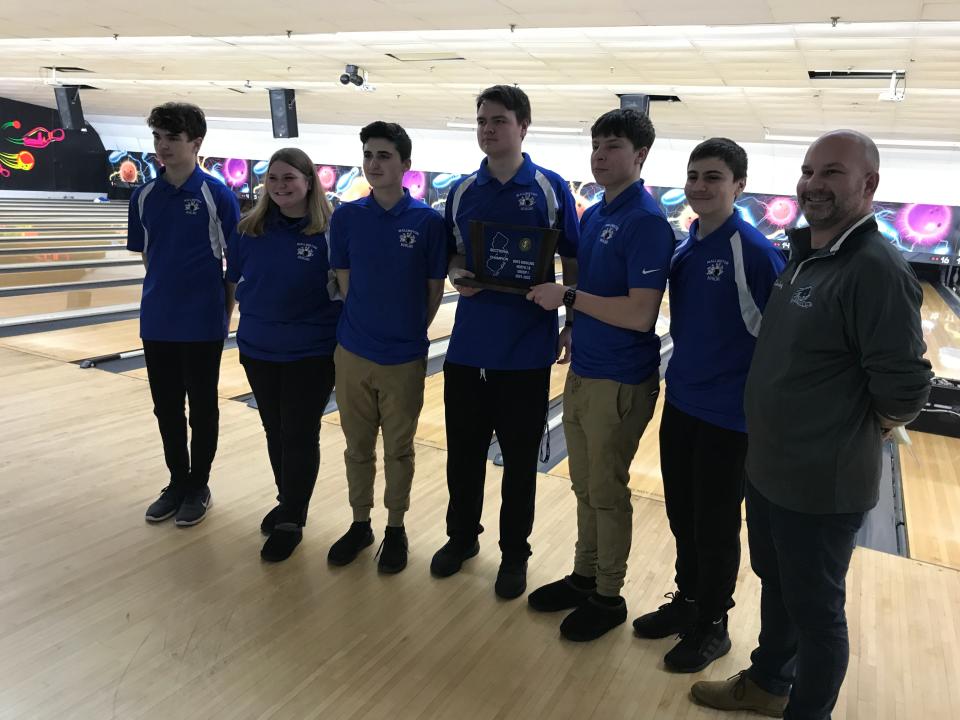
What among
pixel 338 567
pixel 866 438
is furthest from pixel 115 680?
pixel 866 438

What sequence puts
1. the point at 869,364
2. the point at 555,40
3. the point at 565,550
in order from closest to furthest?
the point at 869,364 < the point at 565,550 < the point at 555,40

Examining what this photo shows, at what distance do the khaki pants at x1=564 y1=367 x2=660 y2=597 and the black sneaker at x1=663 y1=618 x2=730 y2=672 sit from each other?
229 millimetres

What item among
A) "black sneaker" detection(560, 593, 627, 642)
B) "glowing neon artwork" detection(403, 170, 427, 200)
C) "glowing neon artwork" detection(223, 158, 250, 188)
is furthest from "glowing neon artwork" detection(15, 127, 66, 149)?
"black sneaker" detection(560, 593, 627, 642)

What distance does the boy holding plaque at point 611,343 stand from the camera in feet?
6.16

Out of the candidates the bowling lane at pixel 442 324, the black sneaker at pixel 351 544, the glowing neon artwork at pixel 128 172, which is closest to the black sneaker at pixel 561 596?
the black sneaker at pixel 351 544

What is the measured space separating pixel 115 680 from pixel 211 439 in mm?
1022

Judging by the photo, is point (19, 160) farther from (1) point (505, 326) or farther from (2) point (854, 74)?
(1) point (505, 326)

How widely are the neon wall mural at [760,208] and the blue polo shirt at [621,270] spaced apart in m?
8.36

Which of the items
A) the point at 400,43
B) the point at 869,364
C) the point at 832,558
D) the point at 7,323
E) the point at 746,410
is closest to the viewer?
the point at 869,364

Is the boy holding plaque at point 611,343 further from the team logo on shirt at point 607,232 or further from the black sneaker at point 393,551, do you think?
the black sneaker at point 393,551

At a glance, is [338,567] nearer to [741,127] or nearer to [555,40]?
[555,40]

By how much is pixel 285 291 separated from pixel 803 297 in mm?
1573

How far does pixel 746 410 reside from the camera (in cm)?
162

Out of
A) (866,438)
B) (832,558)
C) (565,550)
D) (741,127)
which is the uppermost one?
(741,127)
